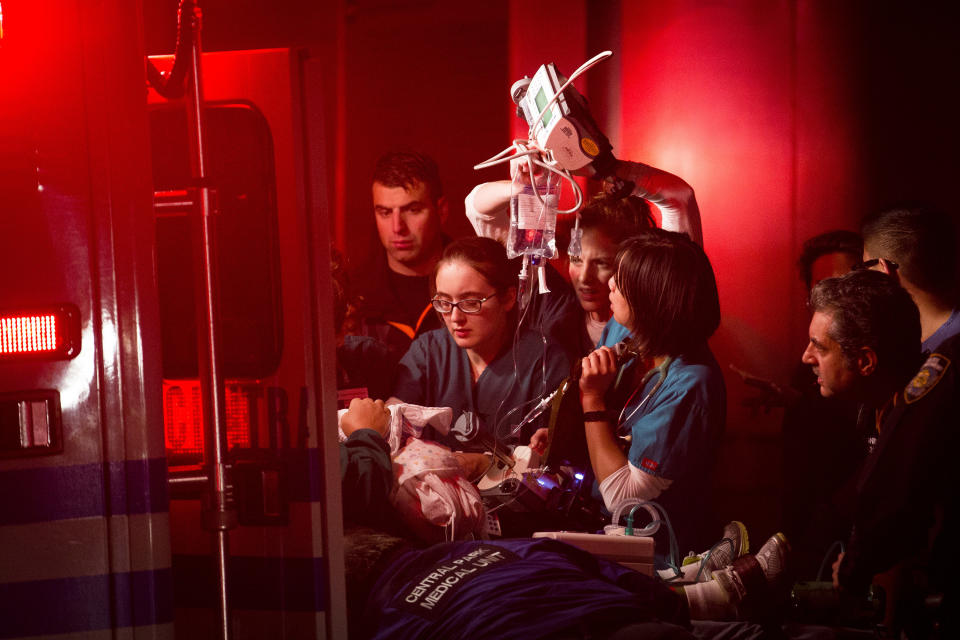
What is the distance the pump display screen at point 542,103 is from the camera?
298cm

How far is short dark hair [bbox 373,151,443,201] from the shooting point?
4.27 metres

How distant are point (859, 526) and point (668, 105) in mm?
2284

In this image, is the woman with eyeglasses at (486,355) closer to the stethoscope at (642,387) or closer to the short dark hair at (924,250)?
the stethoscope at (642,387)

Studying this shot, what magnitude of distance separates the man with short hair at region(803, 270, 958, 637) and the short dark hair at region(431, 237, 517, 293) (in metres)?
1.24

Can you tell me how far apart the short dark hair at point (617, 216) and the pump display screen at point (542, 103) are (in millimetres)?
751

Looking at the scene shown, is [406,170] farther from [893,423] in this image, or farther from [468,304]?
[893,423]

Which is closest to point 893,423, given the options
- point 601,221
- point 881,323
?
point 881,323

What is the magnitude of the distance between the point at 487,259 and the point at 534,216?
533 mm

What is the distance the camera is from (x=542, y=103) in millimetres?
3037

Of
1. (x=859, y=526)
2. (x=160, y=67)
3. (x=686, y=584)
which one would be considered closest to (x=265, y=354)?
(x=160, y=67)

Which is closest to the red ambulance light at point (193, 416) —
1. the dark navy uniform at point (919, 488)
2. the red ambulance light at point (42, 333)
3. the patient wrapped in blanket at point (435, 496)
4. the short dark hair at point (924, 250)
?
the red ambulance light at point (42, 333)

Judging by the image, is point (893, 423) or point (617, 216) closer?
point (893, 423)

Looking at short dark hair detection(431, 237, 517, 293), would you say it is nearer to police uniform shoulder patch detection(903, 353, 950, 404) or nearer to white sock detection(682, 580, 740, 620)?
white sock detection(682, 580, 740, 620)

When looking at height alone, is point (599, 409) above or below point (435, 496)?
above
